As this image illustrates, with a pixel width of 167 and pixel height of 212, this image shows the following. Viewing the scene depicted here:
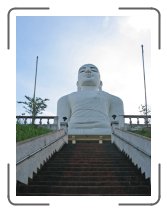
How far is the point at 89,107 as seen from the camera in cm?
1936

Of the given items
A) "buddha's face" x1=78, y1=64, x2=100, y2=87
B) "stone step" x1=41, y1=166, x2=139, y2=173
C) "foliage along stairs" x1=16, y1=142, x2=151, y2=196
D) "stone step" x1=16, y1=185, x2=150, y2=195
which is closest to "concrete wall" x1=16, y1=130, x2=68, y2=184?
"foliage along stairs" x1=16, y1=142, x2=151, y2=196

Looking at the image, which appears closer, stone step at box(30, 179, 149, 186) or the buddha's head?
stone step at box(30, 179, 149, 186)

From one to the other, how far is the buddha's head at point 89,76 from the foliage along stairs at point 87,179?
1218cm

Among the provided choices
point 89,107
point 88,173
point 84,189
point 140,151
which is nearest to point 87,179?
point 88,173

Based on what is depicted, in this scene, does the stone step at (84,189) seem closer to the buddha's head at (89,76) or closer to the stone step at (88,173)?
the stone step at (88,173)

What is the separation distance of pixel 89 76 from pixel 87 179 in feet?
48.2

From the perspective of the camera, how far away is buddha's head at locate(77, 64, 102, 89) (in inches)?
824

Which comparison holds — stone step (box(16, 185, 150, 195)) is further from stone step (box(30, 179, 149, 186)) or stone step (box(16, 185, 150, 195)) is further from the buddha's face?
the buddha's face

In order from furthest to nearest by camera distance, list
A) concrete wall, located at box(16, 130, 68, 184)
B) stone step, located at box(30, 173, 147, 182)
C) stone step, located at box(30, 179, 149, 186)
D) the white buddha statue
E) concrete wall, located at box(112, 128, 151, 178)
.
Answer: the white buddha statue → stone step, located at box(30, 173, 147, 182) → concrete wall, located at box(112, 128, 151, 178) → stone step, located at box(30, 179, 149, 186) → concrete wall, located at box(16, 130, 68, 184)

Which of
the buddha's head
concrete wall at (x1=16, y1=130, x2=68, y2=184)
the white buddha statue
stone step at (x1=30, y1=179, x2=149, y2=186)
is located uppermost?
the buddha's head

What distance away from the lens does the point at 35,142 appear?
752cm

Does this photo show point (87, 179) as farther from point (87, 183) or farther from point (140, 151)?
point (140, 151)

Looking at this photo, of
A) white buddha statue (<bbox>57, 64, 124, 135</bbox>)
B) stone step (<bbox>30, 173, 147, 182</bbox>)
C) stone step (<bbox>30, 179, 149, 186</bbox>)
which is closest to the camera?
stone step (<bbox>30, 179, 149, 186</bbox>)
